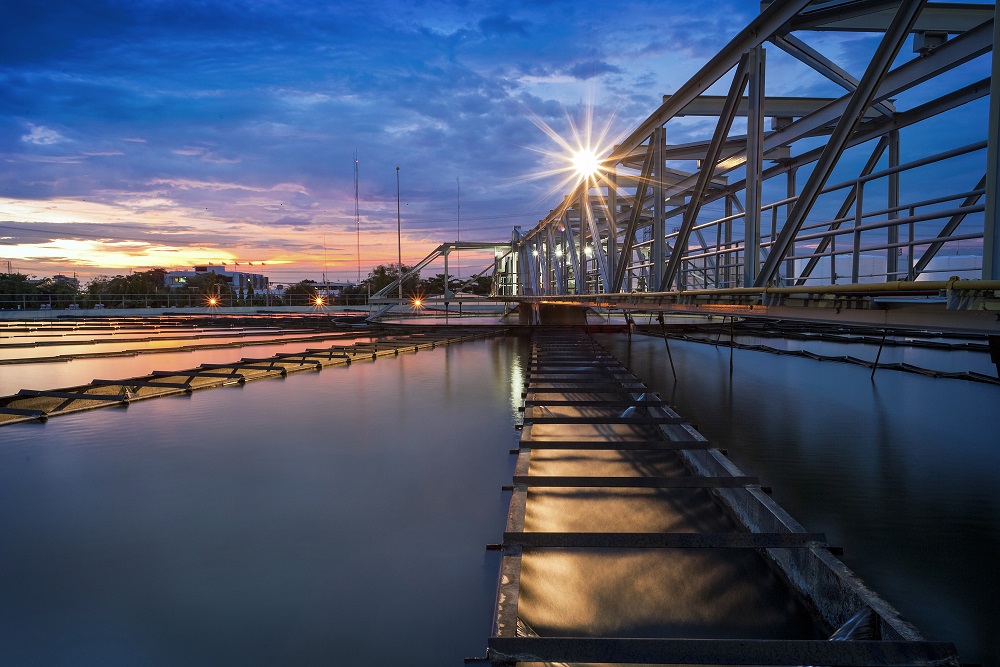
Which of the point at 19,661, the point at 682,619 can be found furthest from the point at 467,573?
the point at 19,661

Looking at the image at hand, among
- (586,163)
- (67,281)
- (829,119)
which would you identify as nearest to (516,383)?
(586,163)

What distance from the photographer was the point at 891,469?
6.56m

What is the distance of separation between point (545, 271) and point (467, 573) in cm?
1886

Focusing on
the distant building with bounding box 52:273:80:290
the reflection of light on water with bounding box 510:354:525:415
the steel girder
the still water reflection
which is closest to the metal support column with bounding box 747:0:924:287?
the steel girder

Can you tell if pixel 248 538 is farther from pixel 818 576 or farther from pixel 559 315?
pixel 559 315

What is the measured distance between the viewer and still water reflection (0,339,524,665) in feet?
11.5

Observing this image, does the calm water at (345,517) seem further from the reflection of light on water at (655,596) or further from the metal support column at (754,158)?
the metal support column at (754,158)

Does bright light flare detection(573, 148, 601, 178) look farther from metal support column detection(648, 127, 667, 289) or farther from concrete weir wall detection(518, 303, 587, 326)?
concrete weir wall detection(518, 303, 587, 326)

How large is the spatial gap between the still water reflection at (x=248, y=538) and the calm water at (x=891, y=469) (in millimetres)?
2825

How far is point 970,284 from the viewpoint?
2582 mm

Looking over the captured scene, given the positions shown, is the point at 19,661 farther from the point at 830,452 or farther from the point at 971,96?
the point at 971,96

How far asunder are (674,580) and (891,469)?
3.79 metres

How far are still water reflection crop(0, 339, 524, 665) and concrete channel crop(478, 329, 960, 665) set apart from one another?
0.49m

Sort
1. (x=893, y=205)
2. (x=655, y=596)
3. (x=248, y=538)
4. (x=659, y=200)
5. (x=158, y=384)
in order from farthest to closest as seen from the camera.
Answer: (x=158, y=384) → (x=659, y=200) → (x=893, y=205) → (x=248, y=538) → (x=655, y=596)
